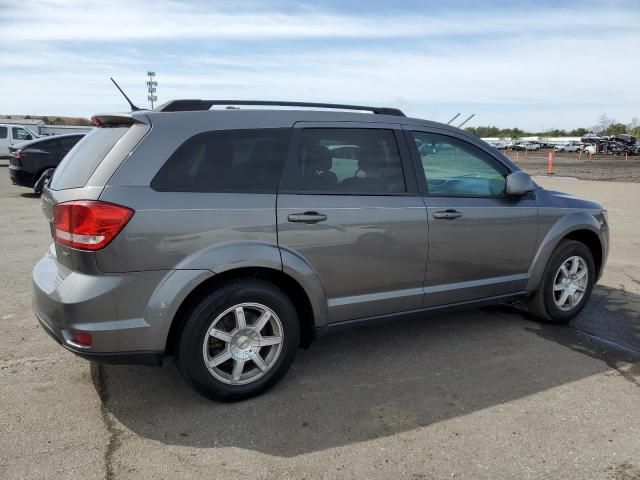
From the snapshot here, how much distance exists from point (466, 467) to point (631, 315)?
315 centimetres

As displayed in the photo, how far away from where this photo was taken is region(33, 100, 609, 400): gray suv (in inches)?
114

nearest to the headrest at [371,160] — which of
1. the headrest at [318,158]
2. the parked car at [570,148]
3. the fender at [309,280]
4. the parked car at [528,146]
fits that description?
the headrest at [318,158]

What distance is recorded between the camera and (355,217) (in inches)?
136

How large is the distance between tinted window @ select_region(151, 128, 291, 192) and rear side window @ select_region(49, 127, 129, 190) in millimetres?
404

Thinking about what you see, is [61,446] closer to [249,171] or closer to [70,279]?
[70,279]

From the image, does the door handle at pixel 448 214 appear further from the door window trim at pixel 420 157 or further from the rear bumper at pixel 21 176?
the rear bumper at pixel 21 176

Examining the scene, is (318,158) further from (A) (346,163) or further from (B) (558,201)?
(B) (558,201)

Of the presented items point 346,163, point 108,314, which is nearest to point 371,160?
point 346,163

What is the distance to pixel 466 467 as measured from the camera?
265 centimetres

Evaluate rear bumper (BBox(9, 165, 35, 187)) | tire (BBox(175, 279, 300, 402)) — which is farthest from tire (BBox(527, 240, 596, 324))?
rear bumper (BBox(9, 165, 35, 187))

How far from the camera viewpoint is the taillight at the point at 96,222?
2809 millimetres

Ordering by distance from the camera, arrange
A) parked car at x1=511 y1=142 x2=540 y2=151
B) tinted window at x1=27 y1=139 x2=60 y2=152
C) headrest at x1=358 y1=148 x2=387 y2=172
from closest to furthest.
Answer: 1. headrest at x1=358 y1=148 x2=387 y2=172
2. tinted window at x1=27 y1=139 x2=60 y2=152
3. parked car at x1=511 y1=142 x2=540 y2=151

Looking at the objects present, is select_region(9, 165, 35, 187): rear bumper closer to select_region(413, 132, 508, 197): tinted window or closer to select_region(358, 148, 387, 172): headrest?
select_region(358, 148, 387, 172): headrest

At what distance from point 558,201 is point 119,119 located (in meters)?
3.52
